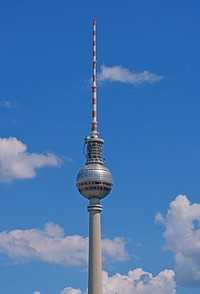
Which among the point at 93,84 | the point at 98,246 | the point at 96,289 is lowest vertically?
the point at 96,289

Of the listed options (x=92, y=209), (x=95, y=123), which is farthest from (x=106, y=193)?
(x=95, y=123)

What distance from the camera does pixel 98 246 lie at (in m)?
174

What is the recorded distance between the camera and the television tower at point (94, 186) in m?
172

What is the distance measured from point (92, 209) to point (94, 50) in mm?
40587

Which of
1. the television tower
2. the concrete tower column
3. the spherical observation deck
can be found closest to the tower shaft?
the television tower

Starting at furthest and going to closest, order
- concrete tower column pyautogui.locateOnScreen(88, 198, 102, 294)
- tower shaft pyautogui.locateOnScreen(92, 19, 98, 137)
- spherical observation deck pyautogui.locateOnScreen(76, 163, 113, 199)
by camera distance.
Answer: tower shaft pyautogui.locateOnScreen(92, 19, 98, 137) → spherical observation deck pyautogui.locateOnScreen(76, 163, 113, 199) → concrete tower column pyautogui.locateOnScreen(88, 198, 102, 294)

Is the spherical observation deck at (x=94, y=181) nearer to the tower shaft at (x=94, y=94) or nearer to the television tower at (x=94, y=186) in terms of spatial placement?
the television tower at (x=94, y=186)

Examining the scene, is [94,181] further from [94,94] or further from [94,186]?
[94,94]

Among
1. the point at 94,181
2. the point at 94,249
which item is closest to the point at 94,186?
the point at 94,181

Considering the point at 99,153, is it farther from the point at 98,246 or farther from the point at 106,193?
the point at 98,246

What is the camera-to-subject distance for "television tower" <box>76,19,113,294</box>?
563 feet

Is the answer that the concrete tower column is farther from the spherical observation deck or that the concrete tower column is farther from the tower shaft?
the tower shaft

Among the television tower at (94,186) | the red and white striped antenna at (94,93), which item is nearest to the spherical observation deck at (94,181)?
the television tower at (94,186)

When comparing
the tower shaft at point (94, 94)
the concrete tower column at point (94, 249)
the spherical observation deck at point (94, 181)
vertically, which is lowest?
the concrete tower column at point (94, 249)
